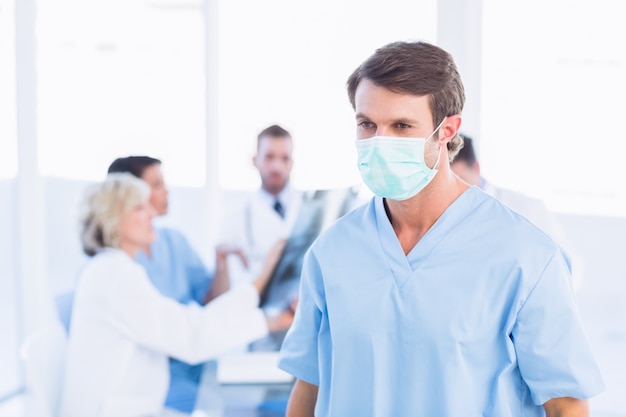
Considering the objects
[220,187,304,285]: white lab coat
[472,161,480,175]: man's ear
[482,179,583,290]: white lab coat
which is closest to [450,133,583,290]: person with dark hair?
[482,179,583,290]: white lab coat

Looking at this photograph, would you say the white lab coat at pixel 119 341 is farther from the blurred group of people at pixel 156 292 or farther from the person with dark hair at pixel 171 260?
the person with dark hair at pixel 171 260

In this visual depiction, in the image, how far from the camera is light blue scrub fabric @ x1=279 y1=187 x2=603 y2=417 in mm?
1136

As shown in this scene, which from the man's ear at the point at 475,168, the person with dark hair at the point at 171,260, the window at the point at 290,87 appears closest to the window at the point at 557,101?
the man's ear at the point at 475,168

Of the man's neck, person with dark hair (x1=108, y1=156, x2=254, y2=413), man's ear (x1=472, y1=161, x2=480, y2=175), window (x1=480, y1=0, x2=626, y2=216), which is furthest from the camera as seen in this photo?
person with dark hair (x1=108, y1=156, x2=254, y2=413)

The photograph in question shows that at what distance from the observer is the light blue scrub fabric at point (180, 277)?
2.68 meters

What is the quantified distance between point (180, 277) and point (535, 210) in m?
1.20

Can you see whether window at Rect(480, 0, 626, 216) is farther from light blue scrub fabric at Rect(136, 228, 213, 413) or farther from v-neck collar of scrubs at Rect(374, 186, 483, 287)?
v-neck collar of scrubs at Rect(374, 186, 483, 287)

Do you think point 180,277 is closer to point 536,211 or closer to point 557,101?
point 536,211

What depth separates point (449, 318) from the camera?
1.16 meters

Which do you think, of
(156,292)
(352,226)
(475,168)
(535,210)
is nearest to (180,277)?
(156,292)

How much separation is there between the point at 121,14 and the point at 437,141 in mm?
1945

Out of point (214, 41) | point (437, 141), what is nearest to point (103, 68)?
point (214, 41)

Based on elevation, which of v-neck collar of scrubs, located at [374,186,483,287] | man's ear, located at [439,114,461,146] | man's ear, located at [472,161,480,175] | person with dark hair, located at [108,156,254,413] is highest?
man's ear, located at [439,114,461,146]

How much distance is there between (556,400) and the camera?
1.15 meters
